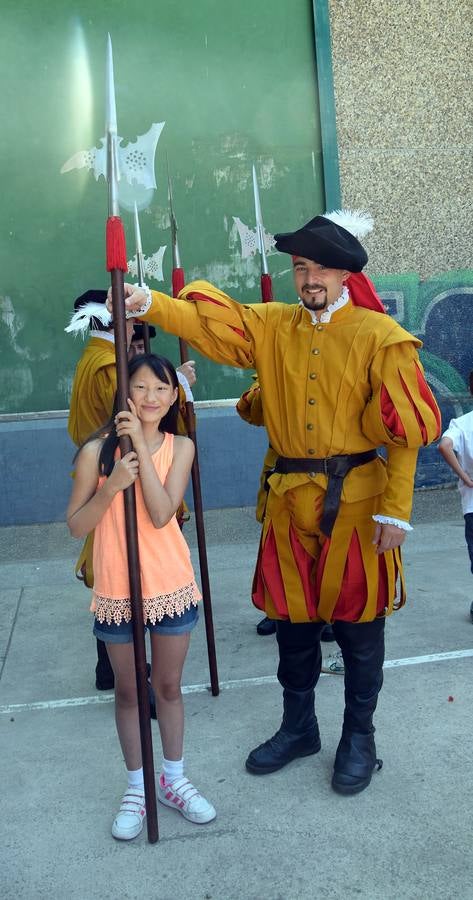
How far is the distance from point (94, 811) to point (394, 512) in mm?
1368

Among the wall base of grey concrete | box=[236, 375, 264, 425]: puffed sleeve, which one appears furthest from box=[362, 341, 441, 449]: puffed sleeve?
the wall base of grey concrete

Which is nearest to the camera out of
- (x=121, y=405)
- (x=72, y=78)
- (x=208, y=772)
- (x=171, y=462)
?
(x=121, y=405)

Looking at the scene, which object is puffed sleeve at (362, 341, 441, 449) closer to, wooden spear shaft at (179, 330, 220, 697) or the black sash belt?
the black sash belt

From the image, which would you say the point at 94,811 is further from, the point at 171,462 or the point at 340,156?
the point at 340,156

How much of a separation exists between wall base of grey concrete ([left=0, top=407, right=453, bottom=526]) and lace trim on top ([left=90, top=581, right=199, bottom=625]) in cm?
411

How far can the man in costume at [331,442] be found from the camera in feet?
9.39

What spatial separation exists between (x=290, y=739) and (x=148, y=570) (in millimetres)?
872

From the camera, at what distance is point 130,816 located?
2777mm

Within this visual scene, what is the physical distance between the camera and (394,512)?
2.86m

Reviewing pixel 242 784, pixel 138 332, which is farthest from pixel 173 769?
pixel 138 332

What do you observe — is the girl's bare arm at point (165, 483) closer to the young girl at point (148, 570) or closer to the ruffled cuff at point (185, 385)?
the young girl at point (148, 570)

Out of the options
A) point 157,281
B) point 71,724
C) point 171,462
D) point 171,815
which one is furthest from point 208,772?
point 157,281

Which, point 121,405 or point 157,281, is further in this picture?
point 157,281

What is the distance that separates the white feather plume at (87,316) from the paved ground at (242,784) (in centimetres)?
155
